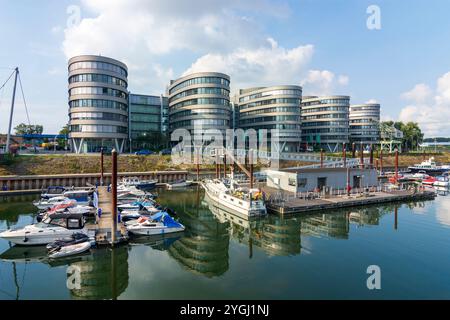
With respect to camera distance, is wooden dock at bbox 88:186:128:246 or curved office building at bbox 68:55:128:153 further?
curved office building at bbox 68:55:128:153

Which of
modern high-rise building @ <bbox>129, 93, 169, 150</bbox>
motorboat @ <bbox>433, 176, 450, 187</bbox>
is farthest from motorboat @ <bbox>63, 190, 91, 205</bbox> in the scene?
motorboat @ <bbox>433, 176, 450, 187</bbox>

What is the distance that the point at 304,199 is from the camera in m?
47.1

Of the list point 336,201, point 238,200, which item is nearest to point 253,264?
point 238,200

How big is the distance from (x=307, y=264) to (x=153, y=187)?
1811 inches

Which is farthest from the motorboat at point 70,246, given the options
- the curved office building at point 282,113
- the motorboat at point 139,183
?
the curved office building at point 282,113

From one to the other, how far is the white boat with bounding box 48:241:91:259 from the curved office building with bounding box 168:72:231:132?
8303 centimetres

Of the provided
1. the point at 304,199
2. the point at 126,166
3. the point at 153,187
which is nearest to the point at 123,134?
the point at 126,166

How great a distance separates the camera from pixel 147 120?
5192 inches

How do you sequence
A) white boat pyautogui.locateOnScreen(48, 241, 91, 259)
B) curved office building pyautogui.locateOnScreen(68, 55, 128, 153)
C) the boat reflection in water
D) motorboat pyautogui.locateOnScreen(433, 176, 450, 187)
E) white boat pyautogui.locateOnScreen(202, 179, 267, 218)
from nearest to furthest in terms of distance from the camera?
the boat reflection in water
white boat pyautogui.locateOnScreen(48, 241, 91, 259)
white boat pyautogui.locateOnScreen(202, 179, 267, 218)
motorboat pyautogui.locateOnScreen(433, 176, 450, 187)
curved office building pyautogui.locateOnScreen(68, 55, 128, 153)

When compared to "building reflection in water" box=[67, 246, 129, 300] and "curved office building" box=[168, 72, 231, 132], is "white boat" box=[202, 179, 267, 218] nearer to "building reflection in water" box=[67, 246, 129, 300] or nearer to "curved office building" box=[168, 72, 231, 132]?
"building reflection in water" box=[67, 246, 129, 300]

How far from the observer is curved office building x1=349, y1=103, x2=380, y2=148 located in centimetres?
17375

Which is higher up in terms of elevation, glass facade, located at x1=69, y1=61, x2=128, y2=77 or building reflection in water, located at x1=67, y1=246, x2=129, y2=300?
glass facade, located at x1=69, y1=61, x2=128, y2=77

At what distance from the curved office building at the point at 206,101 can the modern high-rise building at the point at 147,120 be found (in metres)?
16.4
